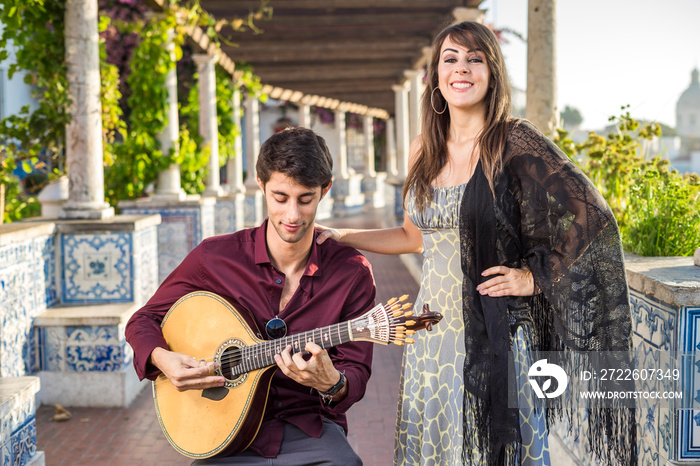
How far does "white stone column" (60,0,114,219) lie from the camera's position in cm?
511

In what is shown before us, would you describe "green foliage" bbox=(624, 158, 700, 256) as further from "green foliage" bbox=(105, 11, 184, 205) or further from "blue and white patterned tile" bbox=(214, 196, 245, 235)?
"blue and white patterned tile" bbox=(214, 196, 245, 235)

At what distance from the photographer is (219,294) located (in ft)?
7.75

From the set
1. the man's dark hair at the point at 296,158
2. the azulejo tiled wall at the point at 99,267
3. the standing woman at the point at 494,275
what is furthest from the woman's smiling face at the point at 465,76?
the azulejo tiled wall at the point at 99,267

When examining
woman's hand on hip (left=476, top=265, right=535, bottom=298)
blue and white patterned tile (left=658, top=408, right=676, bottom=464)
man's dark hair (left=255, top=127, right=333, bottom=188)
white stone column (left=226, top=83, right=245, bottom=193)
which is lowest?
blue and white patterned tile (left=658, top=408, right=676, bottom=464)

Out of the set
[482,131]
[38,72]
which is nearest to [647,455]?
[482,131]

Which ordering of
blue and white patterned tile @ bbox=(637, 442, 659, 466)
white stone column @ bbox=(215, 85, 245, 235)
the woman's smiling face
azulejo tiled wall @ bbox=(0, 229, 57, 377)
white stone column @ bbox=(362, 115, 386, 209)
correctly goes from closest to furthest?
the woman's smiling face → blue and white patterned tile @ bbox=(637, 442, 659, 466) → azulejo tiled wall @ bbox=(0, 229, 57, 377) → white stone column @ bbox=(215, 85, 245, 235) → white stone column @ bbox=(362, 115, 386, 209)

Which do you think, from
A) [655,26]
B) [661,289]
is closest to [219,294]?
[661,289]

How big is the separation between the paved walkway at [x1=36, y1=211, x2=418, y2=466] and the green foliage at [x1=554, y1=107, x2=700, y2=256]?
173 centimetres

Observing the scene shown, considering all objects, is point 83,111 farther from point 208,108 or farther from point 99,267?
point 208,108

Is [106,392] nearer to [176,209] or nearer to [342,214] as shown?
[176,209]

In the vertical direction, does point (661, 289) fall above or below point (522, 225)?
below

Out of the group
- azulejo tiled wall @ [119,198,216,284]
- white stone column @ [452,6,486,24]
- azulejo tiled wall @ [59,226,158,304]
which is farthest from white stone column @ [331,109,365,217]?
azulejo tiled wall @ [59,226,158,304]

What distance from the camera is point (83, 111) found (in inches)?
203

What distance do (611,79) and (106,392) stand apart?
10.9 m
